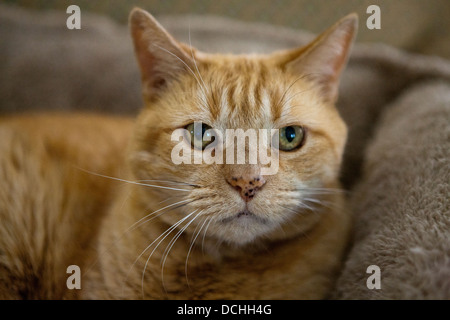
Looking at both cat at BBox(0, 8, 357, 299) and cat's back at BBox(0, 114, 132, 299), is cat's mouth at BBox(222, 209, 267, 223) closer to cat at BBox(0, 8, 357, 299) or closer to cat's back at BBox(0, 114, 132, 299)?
cat at BBox(0, 8, 357, 299)

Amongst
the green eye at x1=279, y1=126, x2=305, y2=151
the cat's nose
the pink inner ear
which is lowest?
the cat's nose

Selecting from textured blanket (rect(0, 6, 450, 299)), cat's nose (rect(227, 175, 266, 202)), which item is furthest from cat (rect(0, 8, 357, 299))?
textured blanket (rect(0, 6, 450, 299))

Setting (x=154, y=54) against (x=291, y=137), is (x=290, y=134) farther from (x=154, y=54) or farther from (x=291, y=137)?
(x=154, y=54)

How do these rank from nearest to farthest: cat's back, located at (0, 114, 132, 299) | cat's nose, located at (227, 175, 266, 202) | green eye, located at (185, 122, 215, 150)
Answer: cat's nose, located at (227, 175, 266, 202), green eye, located at (185, 122, 215, 150), cat's back, located at (0, 114, 132, 299)

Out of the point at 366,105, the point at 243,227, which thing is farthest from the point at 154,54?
the point at 366,105

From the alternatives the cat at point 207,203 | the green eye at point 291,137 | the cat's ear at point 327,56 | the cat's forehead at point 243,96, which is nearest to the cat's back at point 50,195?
the cat at point 207,203

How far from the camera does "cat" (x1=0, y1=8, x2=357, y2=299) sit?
0.96 metres

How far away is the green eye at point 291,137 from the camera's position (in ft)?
3.34

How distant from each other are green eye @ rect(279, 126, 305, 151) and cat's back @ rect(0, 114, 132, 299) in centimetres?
58

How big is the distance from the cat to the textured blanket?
0.60 ft

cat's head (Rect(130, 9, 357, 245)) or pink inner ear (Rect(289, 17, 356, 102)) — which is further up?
pink inner ear (Rect(289, 17, 356, 102))

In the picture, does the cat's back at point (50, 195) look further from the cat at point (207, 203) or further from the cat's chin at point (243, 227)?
the cat's chin at point (243, 227)

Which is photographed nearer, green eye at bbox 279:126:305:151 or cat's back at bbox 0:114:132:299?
green eye at bbox 279:126:305:151

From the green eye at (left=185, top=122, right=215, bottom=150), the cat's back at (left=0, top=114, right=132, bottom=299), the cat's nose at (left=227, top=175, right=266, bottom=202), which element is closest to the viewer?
the cat's nose at (left=227, top=175, right=266, bottom=202)
